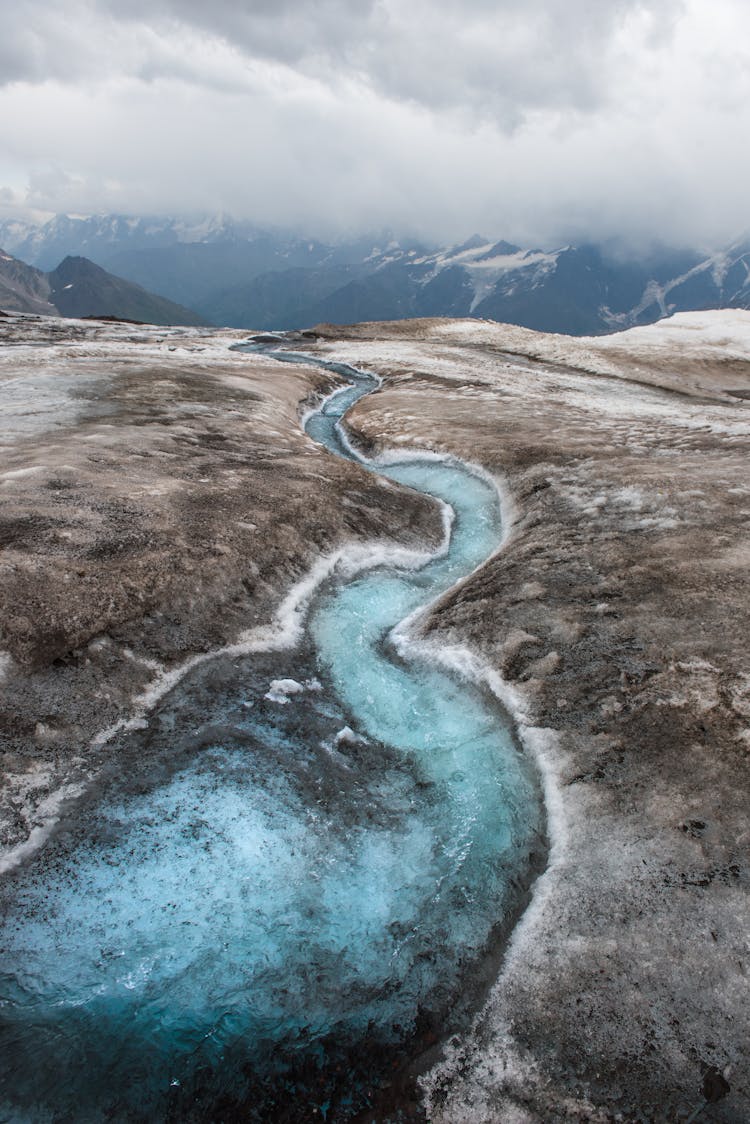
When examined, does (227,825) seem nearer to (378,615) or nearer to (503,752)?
(503,752)

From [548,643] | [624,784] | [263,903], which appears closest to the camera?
[263,903]

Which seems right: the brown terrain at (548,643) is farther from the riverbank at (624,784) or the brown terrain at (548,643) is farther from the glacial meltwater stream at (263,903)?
the glacial meltwater stream at (263,903)

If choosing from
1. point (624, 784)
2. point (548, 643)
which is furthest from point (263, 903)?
point (548, 643)

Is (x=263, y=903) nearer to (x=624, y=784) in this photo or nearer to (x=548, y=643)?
(x=624, y=784)

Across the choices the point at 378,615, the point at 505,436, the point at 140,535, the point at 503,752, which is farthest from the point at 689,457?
the point at 140,535

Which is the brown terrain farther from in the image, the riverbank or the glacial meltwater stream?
the glacial meltwater stream

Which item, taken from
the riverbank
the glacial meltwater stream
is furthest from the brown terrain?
the glacial meltwater stream

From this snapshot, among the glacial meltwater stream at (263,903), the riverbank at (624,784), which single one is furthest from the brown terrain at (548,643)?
the glacial meltwater stream at (263,903)

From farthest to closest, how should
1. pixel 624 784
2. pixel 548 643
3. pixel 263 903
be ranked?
pixel 548 643, pixel 624 784, pixel 263 903
